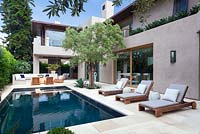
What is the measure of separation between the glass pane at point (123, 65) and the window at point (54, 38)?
9.44 m

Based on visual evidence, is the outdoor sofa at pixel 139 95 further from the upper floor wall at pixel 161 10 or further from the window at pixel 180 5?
the window at pixel 180 5

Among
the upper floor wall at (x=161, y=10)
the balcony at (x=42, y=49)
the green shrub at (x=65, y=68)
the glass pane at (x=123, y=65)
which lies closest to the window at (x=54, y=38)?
the balcony at (x=42, y=49)

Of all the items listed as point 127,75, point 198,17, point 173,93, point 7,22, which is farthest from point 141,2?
point 7,22

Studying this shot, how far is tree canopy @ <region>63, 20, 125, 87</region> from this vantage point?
13430 millimetres

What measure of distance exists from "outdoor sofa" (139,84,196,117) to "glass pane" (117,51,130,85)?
778 cm

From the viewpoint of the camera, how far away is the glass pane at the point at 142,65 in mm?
12401

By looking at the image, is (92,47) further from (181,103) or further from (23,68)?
(23,68)

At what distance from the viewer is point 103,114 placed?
24.2ft

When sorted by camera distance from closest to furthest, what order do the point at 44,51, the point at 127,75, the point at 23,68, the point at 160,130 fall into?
1. the point at 160,130
2. the point at 127,75
3. the point at 23,68
4. the point at 44,51

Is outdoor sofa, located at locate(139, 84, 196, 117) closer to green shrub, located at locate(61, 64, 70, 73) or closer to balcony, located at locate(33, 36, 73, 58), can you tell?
balcony, located at locate(33, 36, 73, 58)

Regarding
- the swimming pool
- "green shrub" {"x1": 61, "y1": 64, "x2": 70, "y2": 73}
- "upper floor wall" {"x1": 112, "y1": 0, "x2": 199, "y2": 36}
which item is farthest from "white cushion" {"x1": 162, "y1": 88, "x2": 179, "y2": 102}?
"green shrub" {"x1": 61, "y1": 64, "x2": 70, "y2": 73}

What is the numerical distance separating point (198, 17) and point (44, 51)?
17.2 metres

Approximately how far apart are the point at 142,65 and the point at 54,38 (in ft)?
44.1

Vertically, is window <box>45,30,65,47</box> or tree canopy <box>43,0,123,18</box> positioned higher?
window <box>45,30,65,47</box>
